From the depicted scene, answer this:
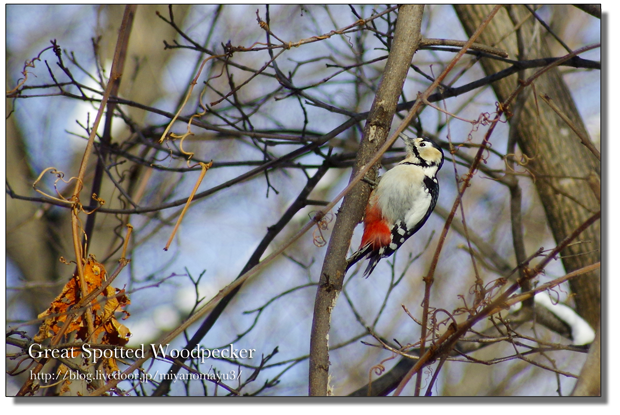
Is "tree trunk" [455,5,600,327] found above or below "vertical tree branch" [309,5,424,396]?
above

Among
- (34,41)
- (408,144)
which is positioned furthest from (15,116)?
(408,144)

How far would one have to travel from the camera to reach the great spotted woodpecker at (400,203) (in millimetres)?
3527

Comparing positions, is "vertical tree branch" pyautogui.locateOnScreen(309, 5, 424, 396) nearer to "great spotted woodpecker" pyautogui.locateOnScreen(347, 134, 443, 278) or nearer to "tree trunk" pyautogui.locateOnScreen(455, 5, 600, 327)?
"great spotted woodpecker" pyautogui.locateOnScreen(347, 134, 443, 278)

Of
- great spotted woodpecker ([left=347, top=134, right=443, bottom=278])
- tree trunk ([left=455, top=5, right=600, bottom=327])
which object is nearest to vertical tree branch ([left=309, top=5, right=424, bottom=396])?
great spotted woodpecker ([left=347, top=134, right=443, bottom=278])

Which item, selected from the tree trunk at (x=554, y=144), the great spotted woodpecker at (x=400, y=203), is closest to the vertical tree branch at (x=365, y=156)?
the great spotted woodpecker at (x=400, y=203)

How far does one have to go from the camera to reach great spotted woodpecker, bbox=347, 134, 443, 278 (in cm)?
353

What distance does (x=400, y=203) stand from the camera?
11.9 feet

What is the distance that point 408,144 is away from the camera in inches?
155

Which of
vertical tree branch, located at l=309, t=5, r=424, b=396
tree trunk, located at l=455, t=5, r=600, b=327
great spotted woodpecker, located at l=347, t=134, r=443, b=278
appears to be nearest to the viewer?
vertical tree branch, located at l=309, t=5, r=424, b=396

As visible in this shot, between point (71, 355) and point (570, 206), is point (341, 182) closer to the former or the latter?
point (570, 206)

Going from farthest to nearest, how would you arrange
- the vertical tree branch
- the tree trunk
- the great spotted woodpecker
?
the tree trunk, the great spotted woodpecker, the vertical tree branch

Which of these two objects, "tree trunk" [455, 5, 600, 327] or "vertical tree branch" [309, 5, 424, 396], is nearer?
"vertical tree branch" [309, 5, 424, 396]

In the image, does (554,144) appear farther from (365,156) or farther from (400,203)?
(365,156)
